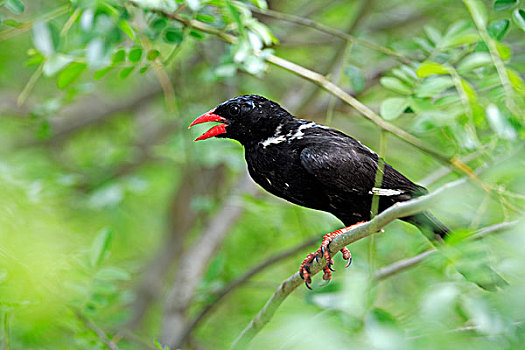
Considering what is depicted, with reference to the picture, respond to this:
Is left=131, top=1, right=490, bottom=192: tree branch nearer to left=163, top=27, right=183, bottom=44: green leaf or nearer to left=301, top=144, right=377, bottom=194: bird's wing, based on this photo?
left=163, top=27, right=183, bottom=44: green leaf

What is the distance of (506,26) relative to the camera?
2.54 m

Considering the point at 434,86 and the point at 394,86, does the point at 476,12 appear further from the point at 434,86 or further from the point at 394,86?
the point at 394,86

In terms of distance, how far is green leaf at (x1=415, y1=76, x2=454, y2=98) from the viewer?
2.39 meters

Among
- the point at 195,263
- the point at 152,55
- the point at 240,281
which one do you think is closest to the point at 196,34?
the point at 152,55

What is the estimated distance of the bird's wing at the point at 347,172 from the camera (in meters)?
2.50

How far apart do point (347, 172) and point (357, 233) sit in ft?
2.41

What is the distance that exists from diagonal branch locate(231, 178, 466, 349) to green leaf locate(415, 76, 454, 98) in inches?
29.1

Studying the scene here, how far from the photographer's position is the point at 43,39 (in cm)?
271

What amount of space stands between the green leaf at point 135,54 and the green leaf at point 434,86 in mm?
1165

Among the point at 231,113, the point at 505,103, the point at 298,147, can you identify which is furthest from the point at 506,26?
the point at 231,113

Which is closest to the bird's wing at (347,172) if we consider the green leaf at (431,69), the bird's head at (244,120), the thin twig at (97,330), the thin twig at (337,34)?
the bird's head at (244,120)

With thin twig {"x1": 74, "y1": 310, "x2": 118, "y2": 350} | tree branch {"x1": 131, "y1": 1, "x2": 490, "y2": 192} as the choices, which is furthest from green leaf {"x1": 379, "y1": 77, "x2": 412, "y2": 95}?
thin twig {"x1": 74, "y1": 310, "x2": 118, "y2": 350}

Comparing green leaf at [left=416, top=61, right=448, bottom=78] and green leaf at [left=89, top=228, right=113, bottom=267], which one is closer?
green leaf at [left=416, top=61, right=448, bottom=78]

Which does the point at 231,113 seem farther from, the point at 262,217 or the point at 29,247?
the point at 262,217
